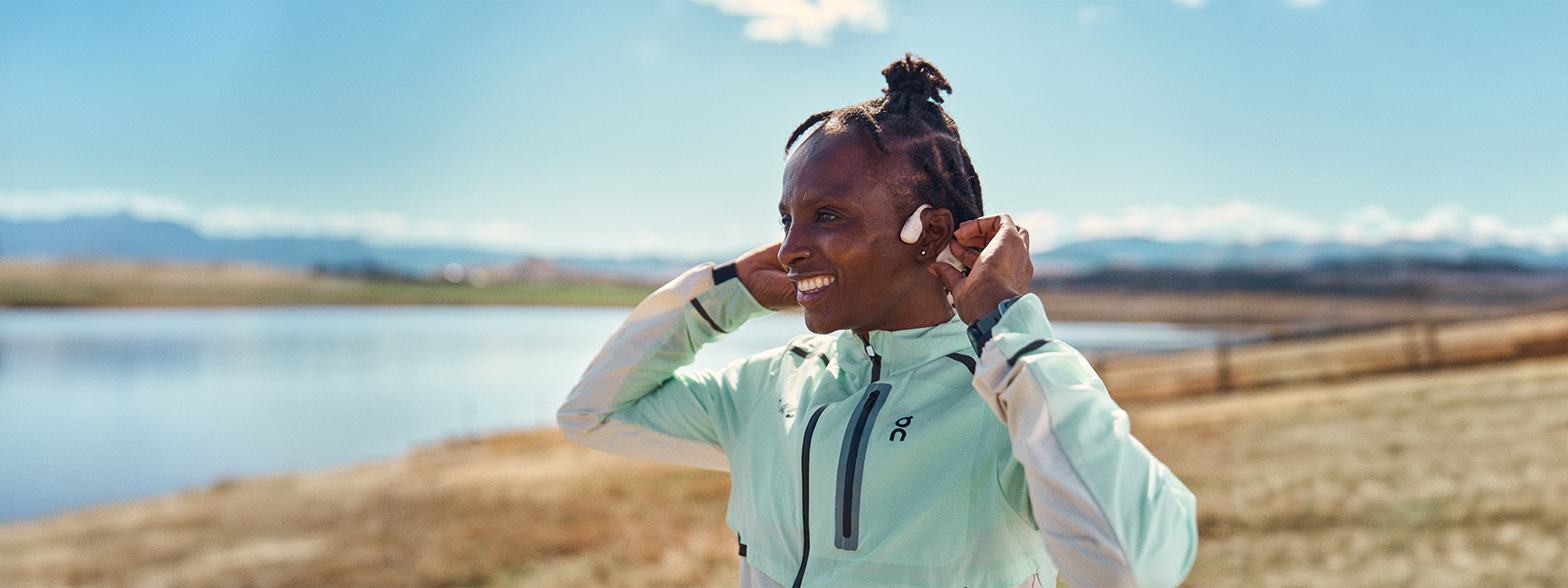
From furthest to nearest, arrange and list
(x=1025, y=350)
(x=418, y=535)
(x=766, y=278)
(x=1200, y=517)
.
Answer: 1. (x=418, y=535)
2. (x=1200, y=517)
3. (x=766, y=278)
4. (x=1025, y=350)

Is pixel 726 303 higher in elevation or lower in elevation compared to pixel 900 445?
higher

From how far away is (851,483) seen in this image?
1.67 metres

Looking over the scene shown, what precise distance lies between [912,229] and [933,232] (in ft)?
0.23

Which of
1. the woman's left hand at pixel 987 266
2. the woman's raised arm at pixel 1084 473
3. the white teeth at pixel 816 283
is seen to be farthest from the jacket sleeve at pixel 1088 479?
the white teeth at pixel 816 283

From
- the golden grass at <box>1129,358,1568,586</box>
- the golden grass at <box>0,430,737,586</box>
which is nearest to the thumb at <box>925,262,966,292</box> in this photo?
the golden grass at <box>1129,358,1568,586</box>

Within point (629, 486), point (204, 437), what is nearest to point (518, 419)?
point (204, 437)

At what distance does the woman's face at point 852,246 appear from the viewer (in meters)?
1.82

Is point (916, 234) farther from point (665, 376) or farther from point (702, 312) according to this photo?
point (665, 376)

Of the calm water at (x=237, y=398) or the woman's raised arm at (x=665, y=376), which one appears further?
the calm water at (x=237, y=398)

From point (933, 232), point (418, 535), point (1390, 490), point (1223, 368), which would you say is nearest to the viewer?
point (933, 232)

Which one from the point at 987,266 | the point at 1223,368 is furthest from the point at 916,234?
the point at 1223,368

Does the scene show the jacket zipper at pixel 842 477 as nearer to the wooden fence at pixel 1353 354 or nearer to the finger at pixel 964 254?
the finger at pixel 964 254

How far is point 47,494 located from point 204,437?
11012mm

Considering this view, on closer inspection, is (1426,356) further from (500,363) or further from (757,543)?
(500,363)
